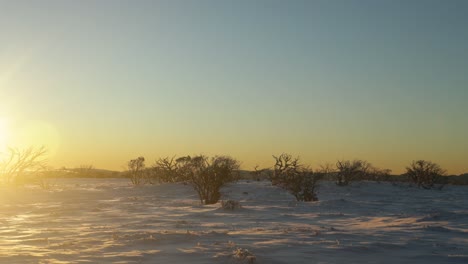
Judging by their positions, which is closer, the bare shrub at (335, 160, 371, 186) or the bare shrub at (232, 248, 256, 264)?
the bare shrub at (232, 248, 256, 264)

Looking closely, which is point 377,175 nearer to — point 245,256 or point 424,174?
point 424,174

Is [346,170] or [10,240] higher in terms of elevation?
[346,170]

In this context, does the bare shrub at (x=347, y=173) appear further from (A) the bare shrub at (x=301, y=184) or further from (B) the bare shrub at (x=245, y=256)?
(B) the bare shrub at (x=245, y=256)

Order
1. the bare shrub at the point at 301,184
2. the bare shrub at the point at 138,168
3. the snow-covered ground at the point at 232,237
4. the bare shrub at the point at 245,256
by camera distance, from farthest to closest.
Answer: the bare shrub at the point at 138,168 < the bare shrub at the point at 301,184 < the snow-covered ground at the point at 232,237 < the bare shrub at the point at 245,256

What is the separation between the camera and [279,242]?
29.7 ft

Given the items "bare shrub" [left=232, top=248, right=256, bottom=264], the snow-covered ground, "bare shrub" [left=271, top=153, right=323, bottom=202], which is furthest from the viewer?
"bare shrub" [left=271, top=153, right=323, bottom=202]

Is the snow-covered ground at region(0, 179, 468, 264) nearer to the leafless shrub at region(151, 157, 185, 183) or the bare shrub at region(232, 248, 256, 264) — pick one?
the bare shrub at region(232, 248, 256, 264)

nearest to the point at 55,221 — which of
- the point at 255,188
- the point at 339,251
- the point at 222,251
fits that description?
the point at 222,251

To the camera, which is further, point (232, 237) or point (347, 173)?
point (347, 173)

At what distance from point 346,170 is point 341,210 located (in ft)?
76.4

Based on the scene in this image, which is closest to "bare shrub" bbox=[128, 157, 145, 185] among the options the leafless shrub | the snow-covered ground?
the leafless shrub

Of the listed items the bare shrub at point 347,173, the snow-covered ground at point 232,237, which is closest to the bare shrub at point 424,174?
the bare shrub at point 347,173

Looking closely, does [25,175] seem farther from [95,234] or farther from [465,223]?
[465,223]

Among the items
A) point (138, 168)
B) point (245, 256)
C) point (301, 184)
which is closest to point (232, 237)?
point (245, 256)
